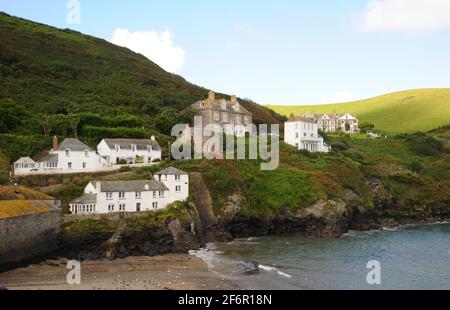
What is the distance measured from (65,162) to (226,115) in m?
35.7

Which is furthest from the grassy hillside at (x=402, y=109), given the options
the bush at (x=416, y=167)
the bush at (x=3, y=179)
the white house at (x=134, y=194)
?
the bush at (x=3, y=179)

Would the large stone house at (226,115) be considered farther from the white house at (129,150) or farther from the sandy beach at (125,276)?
the sandy beach at (125,276)

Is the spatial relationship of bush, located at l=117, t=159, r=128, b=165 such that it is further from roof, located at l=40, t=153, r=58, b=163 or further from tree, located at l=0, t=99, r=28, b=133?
tree, located at l=0, t=99, r=28, b=133

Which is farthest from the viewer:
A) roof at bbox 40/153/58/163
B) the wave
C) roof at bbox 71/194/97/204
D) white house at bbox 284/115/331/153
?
white house at bbox 284/115/331/153

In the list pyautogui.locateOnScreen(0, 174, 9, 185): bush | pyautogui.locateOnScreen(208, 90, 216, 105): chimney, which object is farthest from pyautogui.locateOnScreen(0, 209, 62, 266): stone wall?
pyautogui.locateOnScreen(208, 90, 216, 105): chimney

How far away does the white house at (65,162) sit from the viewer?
210 ft

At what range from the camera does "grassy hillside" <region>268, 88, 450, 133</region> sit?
145562 mm

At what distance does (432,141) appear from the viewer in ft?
376

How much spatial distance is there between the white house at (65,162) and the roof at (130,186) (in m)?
9.02

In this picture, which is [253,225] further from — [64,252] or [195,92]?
[195,92]

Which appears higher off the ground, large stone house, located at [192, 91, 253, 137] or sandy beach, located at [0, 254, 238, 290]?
large stone house, located at [192, 91, 253, 137]

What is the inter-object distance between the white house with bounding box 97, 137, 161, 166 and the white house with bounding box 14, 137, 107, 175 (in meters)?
3.25

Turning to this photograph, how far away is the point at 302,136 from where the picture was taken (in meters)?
91.9

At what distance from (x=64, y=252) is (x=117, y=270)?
735 centimetres
